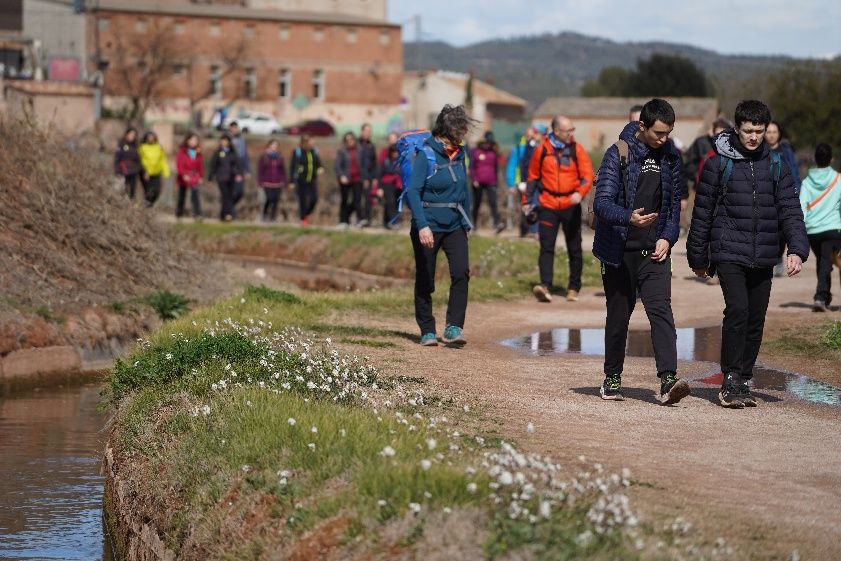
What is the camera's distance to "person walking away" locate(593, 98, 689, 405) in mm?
9977

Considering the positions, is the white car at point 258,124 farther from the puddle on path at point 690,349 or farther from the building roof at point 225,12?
the puddle on path at point 690,349

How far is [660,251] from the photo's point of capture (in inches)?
Answer: 397

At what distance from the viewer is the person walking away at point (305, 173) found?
3041 cm

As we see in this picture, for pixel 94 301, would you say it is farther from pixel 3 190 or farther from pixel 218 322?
pixel 218 322

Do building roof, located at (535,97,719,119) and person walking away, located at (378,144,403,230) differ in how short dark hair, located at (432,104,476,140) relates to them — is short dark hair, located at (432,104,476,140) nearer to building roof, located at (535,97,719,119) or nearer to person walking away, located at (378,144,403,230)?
person walking away, located at (378,144,403,230)

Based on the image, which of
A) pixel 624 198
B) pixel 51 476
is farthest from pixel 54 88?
pixel 624 198

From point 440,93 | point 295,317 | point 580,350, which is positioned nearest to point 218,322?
point 295,317

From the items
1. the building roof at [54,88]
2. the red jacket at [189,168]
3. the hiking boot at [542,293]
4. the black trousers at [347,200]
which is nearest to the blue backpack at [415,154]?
the hiking boot at [542,293]

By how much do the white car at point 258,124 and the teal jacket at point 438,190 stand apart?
233 feet

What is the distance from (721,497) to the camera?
7195mm

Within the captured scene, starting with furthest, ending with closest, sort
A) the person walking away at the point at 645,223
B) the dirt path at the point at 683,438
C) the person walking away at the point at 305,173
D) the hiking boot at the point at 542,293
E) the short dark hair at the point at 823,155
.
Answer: the person walking away at the point at 305,173, the hiking boot at the point at 542,293, the short dark hair at the point at 823,155, the person walking away at the point at 645,223, the dirt path at the point at 683,438

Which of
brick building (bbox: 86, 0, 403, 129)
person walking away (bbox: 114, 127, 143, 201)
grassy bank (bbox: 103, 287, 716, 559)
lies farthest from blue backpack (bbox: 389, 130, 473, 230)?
brick building (bbox: 86, 0, 403, 129)

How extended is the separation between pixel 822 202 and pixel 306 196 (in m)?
16.7

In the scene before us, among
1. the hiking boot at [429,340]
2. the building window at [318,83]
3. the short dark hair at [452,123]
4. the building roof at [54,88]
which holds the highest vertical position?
the building window at [318,83]
